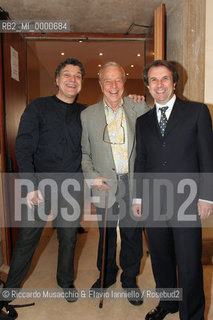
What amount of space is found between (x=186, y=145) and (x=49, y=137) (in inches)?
40.9

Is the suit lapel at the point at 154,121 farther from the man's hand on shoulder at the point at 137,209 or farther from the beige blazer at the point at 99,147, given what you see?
the man's hand on shoulder at the point at 137,209

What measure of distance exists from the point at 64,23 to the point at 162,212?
95.9 inches

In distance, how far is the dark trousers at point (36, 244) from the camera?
2.15 metres

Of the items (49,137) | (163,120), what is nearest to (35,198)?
(49,137)

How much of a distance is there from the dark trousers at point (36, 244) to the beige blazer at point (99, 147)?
314 millimetres

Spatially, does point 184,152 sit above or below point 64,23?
Result: below

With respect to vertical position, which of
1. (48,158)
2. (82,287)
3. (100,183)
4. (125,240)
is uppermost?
(48,158)

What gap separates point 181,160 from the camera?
68.2 inches

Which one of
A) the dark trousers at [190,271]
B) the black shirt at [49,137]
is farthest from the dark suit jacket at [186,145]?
the black shirt at [49,137]

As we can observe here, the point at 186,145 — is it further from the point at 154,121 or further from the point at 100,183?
the point at 100,183

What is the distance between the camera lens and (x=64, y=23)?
315cm

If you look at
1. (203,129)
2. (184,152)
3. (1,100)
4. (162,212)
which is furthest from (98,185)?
(1,100)

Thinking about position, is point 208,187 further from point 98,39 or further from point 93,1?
point 98,39

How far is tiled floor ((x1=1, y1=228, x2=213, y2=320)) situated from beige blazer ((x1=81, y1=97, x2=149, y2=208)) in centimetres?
79
